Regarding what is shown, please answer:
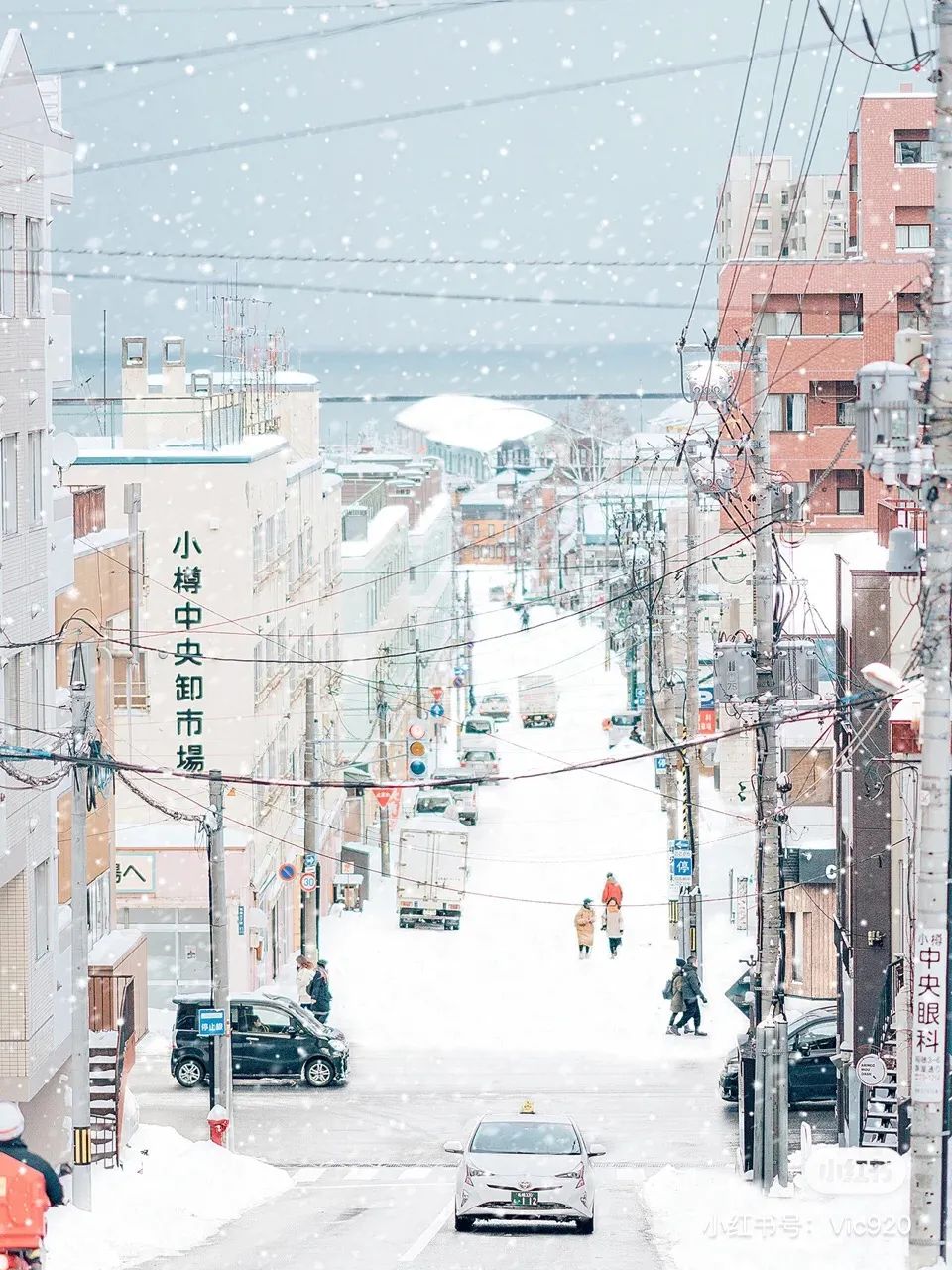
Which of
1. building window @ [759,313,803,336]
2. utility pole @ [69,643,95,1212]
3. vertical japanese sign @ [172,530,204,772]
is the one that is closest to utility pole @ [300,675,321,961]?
vertical japanese sign @ [172,530,204,772]

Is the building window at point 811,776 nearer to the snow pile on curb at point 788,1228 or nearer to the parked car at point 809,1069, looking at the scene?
the parked car at point 809,1069

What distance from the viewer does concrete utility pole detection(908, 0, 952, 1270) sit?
37.3 feet

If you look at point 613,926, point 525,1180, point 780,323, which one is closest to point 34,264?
point 525,1180

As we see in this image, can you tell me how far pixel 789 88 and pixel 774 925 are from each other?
28.7ft

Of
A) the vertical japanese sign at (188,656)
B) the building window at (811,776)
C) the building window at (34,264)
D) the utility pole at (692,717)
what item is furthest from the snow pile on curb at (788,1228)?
the vertical japanese sign at (188,656)

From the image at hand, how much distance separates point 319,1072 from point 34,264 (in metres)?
14.7

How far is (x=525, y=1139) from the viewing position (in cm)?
2008

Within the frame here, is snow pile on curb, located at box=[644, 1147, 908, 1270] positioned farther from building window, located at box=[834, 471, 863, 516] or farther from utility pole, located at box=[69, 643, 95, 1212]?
building window, located at box=[834, 471, 863, 516]

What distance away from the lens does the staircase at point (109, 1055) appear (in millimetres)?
24031

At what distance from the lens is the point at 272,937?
149ft

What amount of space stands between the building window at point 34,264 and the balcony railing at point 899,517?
1081 cm

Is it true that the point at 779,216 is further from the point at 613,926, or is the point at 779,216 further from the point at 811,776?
the point at 811,776

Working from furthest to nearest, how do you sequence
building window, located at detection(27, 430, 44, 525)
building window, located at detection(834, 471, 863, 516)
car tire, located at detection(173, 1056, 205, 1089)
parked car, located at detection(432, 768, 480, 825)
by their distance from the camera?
parked car, located at detection(432, 768, 480, 825), building window, located at detection(834, 471, 863, 516), car tire, located at detection(173, 1056, 205, 1089), building window, located at detection(27, 430, 44, 525)

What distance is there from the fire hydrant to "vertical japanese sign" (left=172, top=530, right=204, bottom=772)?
1477 centimetres
